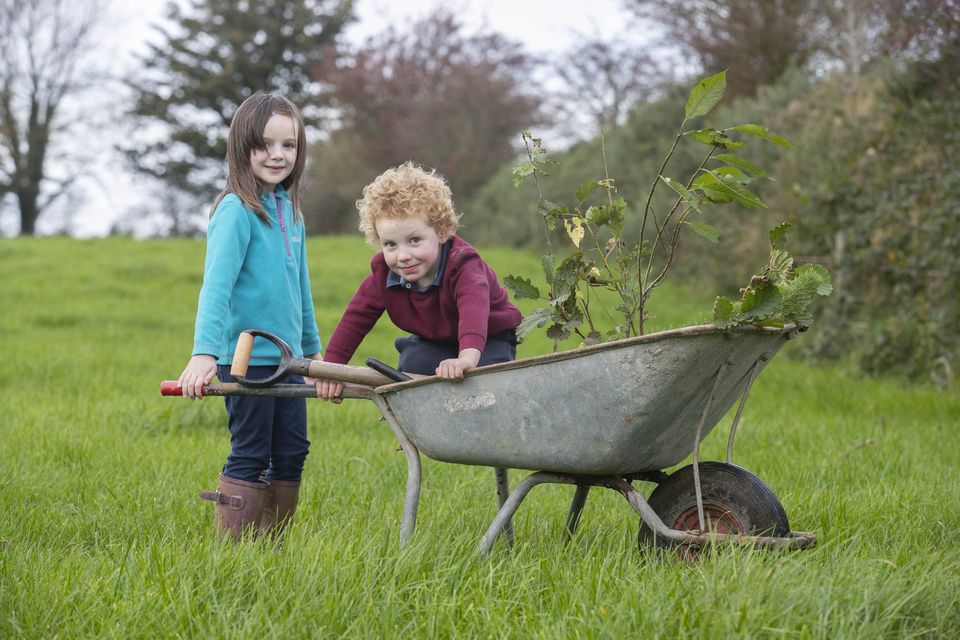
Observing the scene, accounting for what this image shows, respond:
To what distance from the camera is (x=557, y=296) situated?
9.01 feet

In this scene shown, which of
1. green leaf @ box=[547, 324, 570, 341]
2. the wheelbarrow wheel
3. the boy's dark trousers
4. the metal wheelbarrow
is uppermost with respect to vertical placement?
green leaf @ box=[547, 324, 570, 341]

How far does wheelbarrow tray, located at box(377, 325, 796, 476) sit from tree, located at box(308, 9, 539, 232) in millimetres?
20028

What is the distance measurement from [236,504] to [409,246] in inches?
43.7

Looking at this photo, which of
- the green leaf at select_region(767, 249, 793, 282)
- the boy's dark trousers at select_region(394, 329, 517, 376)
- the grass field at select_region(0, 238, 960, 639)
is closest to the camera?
the grass field at select_region(0, 238, 960, 639)

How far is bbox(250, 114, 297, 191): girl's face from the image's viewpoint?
10.7 feet

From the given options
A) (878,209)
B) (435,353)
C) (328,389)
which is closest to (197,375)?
(328,389)

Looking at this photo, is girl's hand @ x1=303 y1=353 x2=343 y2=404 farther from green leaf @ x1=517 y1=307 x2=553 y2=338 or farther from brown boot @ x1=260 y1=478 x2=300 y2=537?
brown boot @ x1=260 y1=478 x2=300 y2=537

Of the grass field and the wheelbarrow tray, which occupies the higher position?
the wheelbarrow tray

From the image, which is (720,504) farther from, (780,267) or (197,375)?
(197,375)

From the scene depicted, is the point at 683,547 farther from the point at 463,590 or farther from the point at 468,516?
the point at 468,516

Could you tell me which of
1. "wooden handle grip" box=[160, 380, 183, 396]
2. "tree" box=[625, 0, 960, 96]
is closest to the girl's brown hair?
"wooden handle grip" box=[160, 380, 183, 396]

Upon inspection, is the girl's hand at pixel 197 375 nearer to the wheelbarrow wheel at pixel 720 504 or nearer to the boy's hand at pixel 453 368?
the boy's hand at pixel 453 368

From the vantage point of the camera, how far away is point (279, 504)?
3.47 m

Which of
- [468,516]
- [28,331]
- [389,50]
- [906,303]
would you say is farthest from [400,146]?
[468,516]
